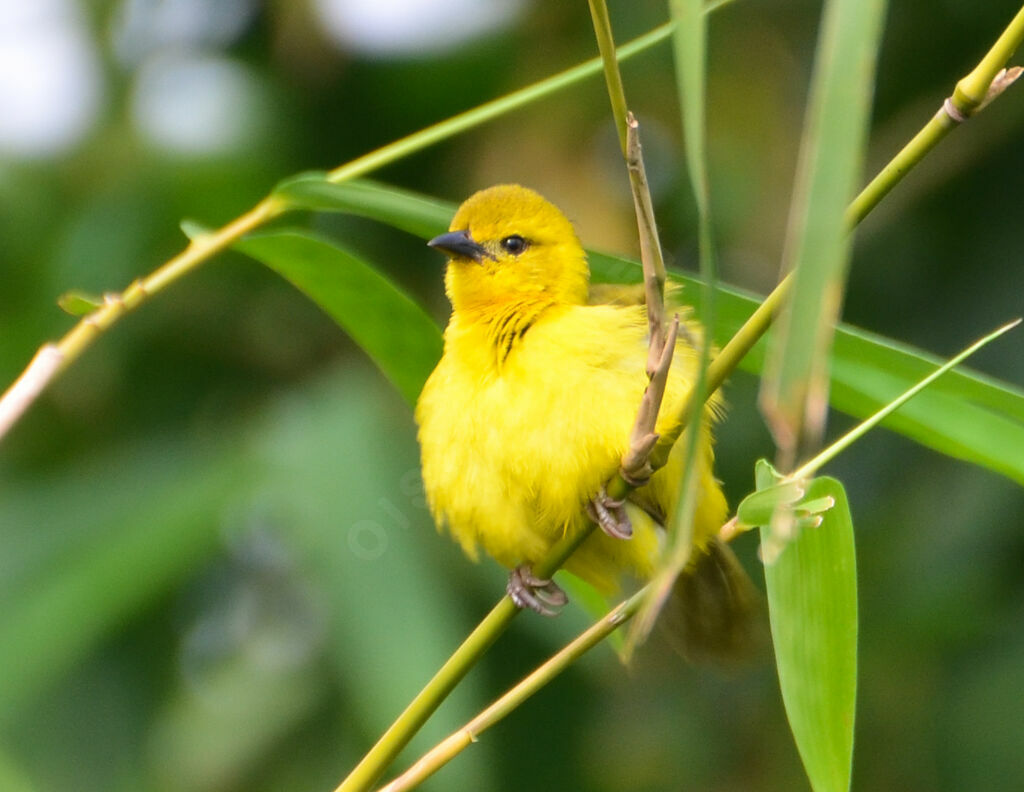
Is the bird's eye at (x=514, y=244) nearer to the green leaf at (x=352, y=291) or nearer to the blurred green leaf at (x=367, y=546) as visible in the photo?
the green leaf at (x=352, y=291)

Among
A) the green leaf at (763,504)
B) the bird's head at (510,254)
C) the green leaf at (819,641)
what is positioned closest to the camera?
the green leaf at (763,504)

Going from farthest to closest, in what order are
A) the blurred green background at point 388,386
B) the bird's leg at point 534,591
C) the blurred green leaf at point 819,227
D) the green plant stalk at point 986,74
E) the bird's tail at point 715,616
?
the blurred green background at point 388,386 < the bird's tail at point 715,616 < the bird's leg at point 534,591 < the green plant stalk at point 986,74 < the blurred green leaf at point 819,227

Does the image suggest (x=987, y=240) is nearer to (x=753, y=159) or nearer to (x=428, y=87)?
(x=753, y=159)

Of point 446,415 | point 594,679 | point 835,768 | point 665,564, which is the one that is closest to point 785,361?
point 665,564

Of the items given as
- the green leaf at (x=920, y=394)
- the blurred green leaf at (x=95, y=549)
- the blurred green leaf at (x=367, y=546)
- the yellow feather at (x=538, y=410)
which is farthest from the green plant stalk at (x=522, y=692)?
the blurred green leaf at (x=95, y=549)

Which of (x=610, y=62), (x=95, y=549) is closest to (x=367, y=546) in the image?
(x=95, y=549)

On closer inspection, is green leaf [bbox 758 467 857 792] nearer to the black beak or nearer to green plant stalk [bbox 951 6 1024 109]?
green plant stalk [bbox 951 6 1024 109]

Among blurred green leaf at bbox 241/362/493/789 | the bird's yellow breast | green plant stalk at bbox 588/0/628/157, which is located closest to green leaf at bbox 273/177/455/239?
the bird's yellow breast
